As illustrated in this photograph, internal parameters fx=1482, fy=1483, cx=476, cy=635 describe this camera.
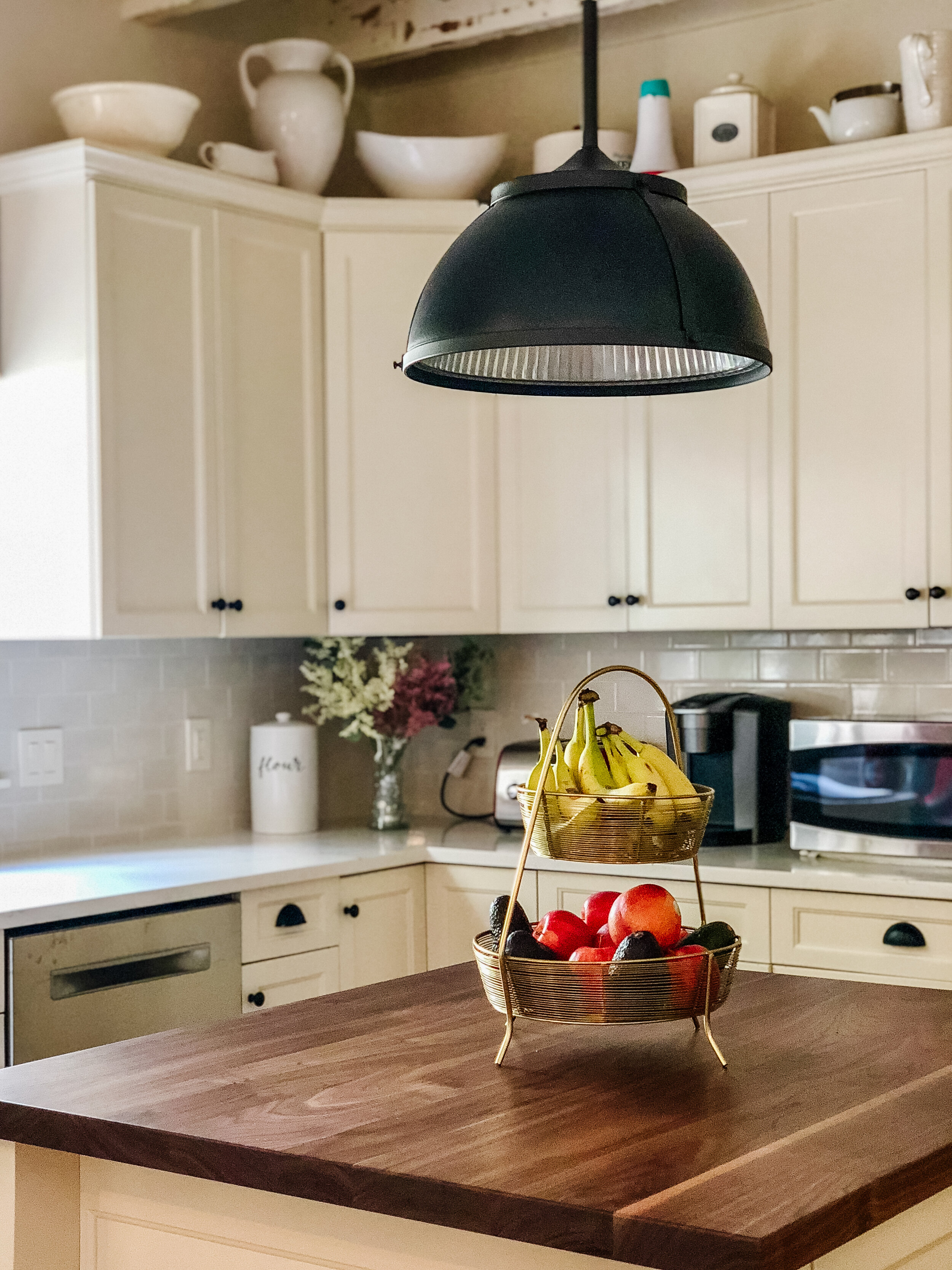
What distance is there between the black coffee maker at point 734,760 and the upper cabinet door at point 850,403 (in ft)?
0.77

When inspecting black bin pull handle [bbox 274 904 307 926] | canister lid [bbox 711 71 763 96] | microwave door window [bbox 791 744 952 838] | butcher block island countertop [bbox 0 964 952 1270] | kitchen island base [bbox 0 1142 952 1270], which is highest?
canister lid [bbox 711 71 763 96]

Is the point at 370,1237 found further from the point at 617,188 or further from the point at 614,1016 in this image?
the point at 617,188

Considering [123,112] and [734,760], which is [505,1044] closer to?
[734,760]

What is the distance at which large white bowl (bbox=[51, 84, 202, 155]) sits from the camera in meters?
3.14

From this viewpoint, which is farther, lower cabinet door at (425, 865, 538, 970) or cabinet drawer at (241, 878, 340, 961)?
lower cabinet door at (425, 865, 538, 970)

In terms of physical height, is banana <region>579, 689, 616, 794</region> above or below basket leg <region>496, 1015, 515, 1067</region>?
above

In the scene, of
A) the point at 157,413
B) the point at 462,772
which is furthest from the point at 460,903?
the point at 157,413

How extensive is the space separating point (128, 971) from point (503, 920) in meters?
1.43

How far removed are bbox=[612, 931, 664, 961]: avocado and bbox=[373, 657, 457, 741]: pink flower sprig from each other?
7.11 feet

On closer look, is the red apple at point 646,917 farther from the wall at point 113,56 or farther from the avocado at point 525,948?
the wall at point 113,56

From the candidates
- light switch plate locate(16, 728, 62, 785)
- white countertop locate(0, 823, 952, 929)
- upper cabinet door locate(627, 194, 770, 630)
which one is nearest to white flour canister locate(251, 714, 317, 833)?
white countertop locate(0, 823, 952, 929)

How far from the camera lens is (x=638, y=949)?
4.74 feet

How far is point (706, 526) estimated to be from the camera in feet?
10.9

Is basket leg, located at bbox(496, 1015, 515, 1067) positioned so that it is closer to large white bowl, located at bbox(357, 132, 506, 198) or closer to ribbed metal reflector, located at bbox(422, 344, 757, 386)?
ribbed metal reflector, located at bbox(422, 344, 757, 386)
